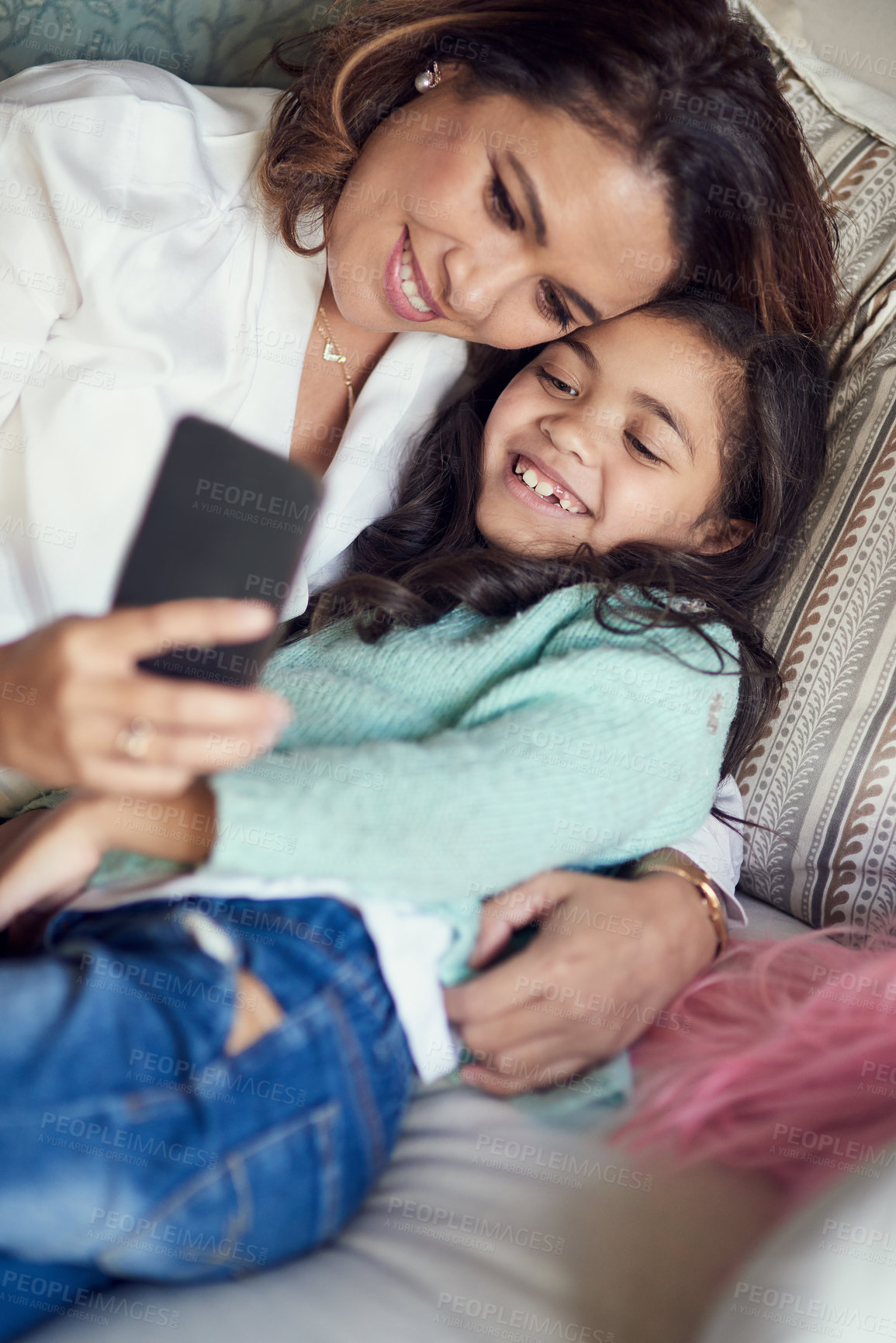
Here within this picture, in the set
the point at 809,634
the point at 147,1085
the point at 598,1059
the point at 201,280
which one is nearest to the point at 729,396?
the point at 809,634

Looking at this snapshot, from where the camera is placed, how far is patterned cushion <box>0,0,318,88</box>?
124 centimetres

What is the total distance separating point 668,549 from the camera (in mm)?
1168

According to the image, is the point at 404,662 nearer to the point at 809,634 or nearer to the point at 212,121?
the point at 809,634

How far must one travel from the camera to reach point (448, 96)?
1001 millimetres

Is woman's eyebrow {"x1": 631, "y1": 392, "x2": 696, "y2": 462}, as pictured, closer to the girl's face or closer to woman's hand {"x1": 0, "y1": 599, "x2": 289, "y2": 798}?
the girl's face

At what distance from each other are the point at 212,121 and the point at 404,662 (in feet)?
2.14

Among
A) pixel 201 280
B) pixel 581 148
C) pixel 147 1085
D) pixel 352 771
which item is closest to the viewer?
pixel 147 1085

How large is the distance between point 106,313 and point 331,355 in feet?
0.95

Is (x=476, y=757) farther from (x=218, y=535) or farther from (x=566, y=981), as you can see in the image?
(x=218, y=535)

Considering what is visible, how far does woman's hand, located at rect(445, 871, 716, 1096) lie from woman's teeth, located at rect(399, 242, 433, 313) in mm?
592

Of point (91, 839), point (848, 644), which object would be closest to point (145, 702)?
point (91, 839)

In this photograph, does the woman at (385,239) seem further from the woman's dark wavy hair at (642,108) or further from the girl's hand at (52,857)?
the girl's hand at (52,857)

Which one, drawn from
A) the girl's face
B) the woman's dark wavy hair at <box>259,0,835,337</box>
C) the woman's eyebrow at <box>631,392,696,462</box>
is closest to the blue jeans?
the girl's face

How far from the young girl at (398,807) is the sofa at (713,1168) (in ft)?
0.14
